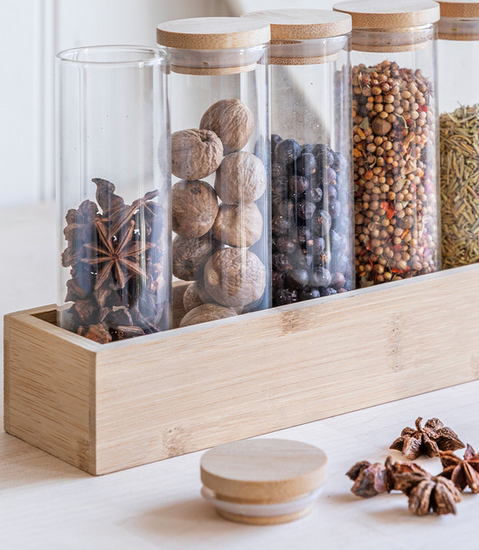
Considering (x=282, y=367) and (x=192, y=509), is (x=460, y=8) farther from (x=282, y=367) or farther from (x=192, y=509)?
(x=192, y=509)

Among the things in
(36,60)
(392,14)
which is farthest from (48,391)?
(36,60)

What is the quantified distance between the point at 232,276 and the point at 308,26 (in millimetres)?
195

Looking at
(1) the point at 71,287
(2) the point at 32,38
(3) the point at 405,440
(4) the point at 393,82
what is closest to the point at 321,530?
(3) the point at 405,440

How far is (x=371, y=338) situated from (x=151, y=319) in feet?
0.60

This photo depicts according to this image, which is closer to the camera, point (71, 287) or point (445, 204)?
point (71, 287)

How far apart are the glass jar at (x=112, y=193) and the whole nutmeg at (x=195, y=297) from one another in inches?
1.6

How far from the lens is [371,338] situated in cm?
75

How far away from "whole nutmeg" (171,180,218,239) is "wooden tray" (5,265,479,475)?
0.07 m

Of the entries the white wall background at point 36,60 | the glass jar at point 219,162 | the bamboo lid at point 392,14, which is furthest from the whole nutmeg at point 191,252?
the white wall background at point 36,60

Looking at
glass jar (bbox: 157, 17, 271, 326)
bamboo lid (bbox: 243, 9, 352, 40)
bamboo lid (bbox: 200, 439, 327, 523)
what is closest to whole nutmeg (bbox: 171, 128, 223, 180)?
glass jar (bbox: 157, 17, 271, 326)

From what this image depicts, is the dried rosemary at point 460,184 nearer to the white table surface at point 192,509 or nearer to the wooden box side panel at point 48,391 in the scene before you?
the white table surface at point 192,509

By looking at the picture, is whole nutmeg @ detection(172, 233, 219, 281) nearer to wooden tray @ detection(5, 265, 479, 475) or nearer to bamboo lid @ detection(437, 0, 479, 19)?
wooden tray @ detection(5, 265, 479, 475)

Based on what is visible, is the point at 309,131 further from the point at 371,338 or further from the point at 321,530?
the point at 321,530

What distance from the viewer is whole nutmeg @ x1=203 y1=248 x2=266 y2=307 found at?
70cm
